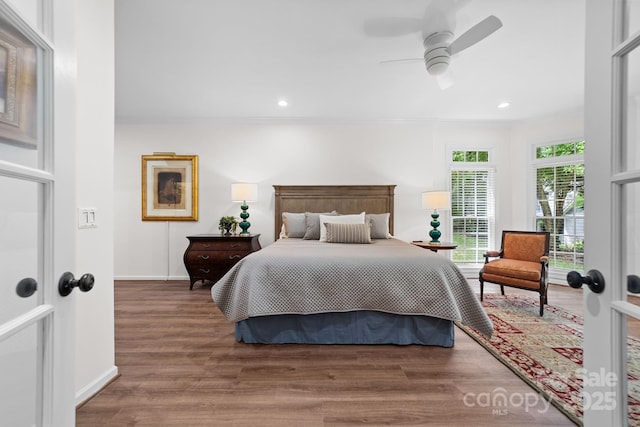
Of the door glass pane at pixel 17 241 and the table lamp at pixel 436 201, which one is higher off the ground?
the table lamp at pixel 436 201

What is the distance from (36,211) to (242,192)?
3.62 meters

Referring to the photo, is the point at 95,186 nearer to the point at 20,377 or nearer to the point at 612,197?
the point at 20,377

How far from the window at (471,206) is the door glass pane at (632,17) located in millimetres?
4421

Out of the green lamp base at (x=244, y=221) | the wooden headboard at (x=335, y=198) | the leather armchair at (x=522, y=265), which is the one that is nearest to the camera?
the leather armchair at (x=522, y=265)

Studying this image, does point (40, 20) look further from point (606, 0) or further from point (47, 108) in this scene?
point (606, 0)

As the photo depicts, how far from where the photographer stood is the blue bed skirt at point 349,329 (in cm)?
234

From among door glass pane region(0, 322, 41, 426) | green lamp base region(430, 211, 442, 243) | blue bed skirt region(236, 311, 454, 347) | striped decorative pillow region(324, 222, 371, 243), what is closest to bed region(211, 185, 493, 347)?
blue bed skirt region(236, 311, 454, 347)

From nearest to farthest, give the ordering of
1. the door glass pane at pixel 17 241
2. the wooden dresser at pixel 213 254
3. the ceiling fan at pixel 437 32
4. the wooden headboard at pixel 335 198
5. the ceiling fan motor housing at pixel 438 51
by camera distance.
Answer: the door glass pane at pixel 17 241 < the ceiling fan at pixel 437 32 < the ceiling fan motor housing at pixel 438 51 < the wooden dresser at pixel 213 254 < the wooden headboard at pixel 335 198

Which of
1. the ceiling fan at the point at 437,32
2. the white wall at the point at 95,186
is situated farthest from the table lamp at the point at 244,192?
the ceiling fan at the point at 437,32

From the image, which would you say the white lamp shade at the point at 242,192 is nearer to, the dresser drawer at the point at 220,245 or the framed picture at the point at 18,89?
the dresser drawer at the point at 220,245

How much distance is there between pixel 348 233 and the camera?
3.46 meters

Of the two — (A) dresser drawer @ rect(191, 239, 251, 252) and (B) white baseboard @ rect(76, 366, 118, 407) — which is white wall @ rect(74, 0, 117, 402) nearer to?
(B) white baseboard @ rect(76, 366, 118, 407)

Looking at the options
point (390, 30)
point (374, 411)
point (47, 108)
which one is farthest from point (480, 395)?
point (390, 30)

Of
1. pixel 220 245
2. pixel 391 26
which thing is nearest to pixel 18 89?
pixel 391 26
